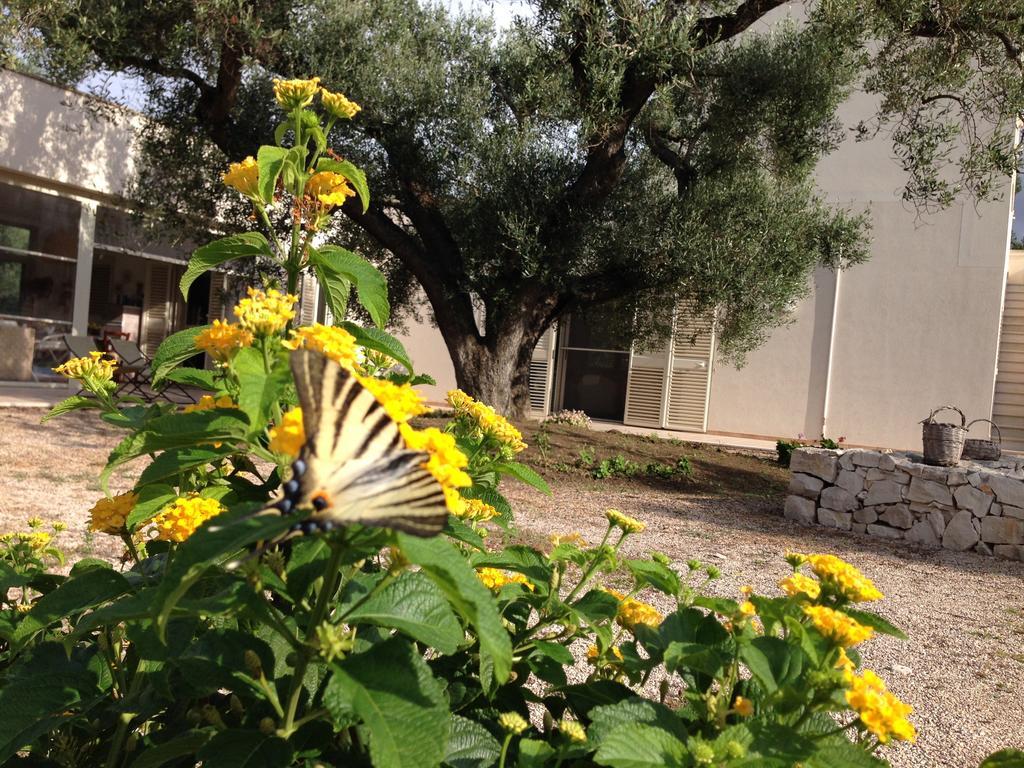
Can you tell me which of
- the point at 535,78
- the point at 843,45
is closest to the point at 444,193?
the point at 535,78

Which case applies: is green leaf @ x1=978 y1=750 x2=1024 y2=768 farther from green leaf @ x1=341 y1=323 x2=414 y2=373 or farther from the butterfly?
→ green leaf @ x1=341 y1=323 x2=414 y2=373

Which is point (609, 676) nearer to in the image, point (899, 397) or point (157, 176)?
point (157, 176)

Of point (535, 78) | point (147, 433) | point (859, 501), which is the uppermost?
point (535, 78)

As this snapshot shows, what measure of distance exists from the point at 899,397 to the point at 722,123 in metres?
6.02

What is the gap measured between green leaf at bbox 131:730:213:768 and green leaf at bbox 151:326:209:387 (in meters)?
0.51

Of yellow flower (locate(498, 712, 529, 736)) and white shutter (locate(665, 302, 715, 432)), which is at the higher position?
white shutter (locate(665, 302, 715, 432))

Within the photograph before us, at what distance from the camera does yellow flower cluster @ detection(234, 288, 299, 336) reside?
3.24ft

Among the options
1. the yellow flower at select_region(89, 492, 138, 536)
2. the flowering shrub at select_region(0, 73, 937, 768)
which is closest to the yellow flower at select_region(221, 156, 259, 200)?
the flowering shrub at select_region(0, 73, 937, 768)

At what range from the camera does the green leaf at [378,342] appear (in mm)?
1183

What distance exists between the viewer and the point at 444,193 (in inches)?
341

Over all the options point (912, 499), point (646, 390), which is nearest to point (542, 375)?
point (646, 390)

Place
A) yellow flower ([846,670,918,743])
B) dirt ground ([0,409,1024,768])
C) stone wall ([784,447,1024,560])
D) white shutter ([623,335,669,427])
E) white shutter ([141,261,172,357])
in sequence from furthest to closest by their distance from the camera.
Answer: white shutter ([141,261,172,357]), white shutter ([623,335,669,427]), stone wall ([784,447,1024,560]), dirt ground ([0,409,1024,768]), yellow flower ([846,670,918,743])

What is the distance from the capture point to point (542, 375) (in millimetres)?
13766

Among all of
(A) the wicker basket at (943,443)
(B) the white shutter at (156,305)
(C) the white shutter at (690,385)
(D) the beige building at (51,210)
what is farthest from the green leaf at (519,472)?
(B) the white shutter at (156,305)
